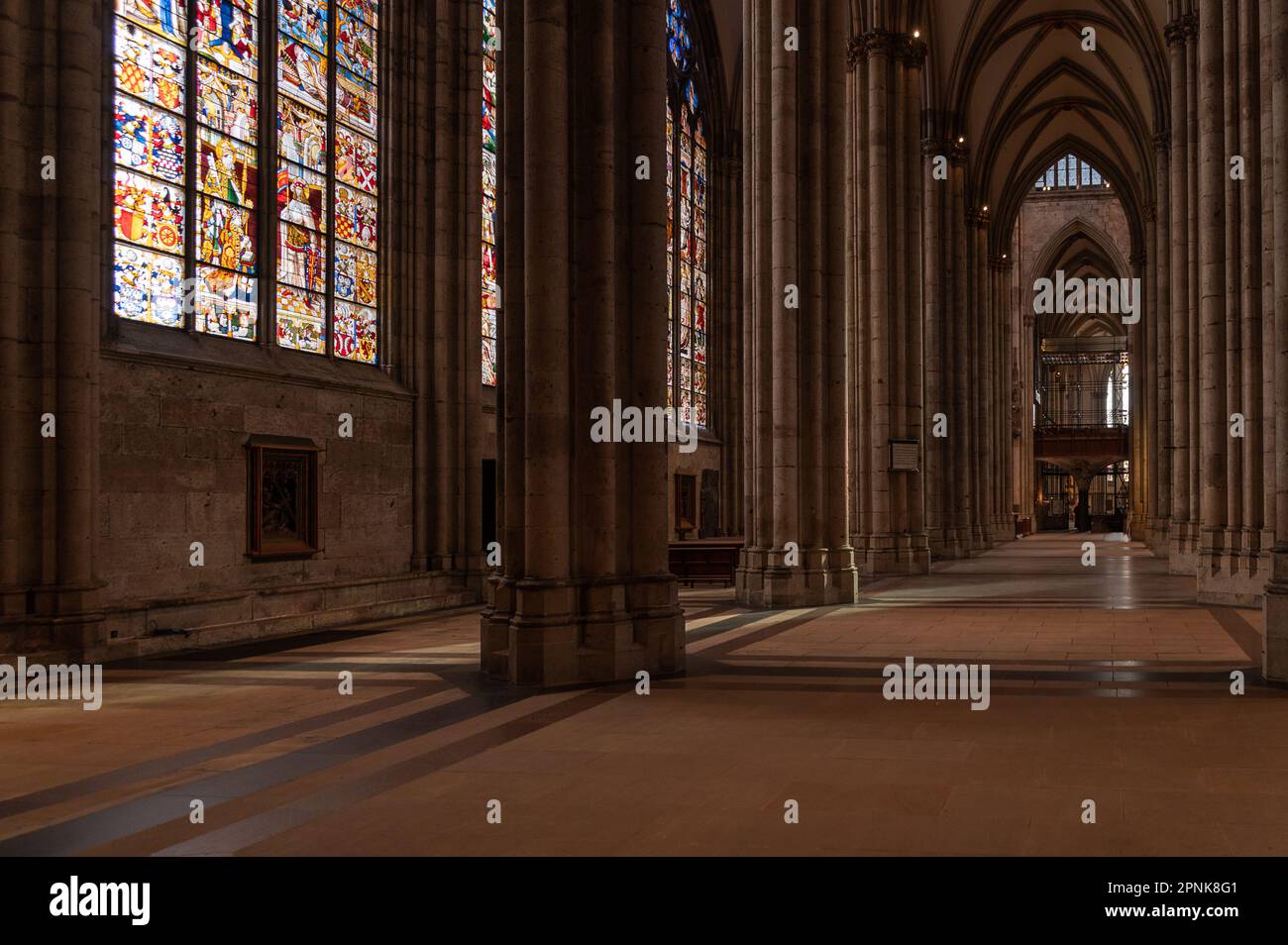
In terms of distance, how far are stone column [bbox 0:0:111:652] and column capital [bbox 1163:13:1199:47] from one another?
2335 cm

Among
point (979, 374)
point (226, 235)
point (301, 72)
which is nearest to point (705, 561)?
point (226, 235)

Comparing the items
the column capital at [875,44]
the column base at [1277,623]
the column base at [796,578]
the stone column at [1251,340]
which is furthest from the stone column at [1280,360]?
the column capital at [875,44]

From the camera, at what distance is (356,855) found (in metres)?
5.18

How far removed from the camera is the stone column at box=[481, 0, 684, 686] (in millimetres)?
10531

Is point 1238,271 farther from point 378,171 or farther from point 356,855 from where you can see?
point 356,855

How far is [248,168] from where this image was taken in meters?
15.5

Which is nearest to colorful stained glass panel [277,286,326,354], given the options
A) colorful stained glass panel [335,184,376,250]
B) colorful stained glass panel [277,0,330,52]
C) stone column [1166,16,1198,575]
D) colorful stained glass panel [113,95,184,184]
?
colorful stained glass panel [335,184,376,250]

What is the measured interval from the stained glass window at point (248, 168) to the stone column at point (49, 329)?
4.52 ft

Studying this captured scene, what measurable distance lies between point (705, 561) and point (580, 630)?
1203 centimetres

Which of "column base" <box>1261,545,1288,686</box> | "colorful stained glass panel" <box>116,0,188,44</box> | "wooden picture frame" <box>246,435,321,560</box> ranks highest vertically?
"colorful stained glass panel" <box>116,0,188,44</box>

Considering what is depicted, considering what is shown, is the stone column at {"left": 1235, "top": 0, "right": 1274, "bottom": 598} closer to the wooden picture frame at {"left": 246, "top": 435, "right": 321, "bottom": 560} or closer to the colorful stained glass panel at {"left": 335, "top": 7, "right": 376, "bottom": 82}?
the colorful stained glass panel at {"left": 335, "top": 7, "right": 376, "bottom": 82}

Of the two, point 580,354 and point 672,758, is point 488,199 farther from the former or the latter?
point 672,758
